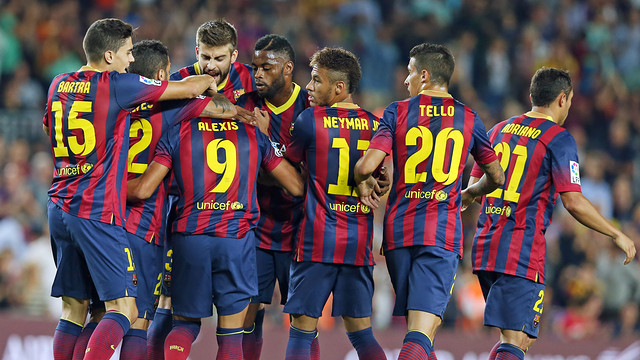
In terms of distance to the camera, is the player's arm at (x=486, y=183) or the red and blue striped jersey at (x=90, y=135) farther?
the player's arm at (x=486, y=183)

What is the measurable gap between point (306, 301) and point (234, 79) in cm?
192

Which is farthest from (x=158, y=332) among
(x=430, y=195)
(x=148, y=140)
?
(x=430, y=195)

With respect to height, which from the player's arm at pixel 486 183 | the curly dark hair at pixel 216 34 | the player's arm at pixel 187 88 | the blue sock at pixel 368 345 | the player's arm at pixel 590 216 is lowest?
the blue sock at pixel 368 345

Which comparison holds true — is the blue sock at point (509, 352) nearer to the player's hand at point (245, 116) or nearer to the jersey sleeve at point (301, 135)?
the jersey sleeve at point (301, 135)

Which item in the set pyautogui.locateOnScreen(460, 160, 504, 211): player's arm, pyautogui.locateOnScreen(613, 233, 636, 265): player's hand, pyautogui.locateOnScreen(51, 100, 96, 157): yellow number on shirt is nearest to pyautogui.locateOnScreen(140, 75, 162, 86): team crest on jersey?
pyautogui.locateOnScreen(51, 100, 96, 157): yellow number on shirt

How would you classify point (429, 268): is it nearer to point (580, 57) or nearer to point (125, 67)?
point (125, 67)

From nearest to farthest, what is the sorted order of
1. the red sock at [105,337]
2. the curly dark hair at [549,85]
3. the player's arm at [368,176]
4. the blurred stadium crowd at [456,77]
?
the red sock at [105,337]
the player's arm at [368,176]
the curly dark hair at [549,85]
the blurred stadium crowd at [456,77]

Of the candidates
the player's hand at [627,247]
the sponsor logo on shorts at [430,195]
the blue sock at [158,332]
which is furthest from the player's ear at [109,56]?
the player's hand at [627,247]

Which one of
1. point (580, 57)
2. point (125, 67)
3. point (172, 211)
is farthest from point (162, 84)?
point (580, 57)

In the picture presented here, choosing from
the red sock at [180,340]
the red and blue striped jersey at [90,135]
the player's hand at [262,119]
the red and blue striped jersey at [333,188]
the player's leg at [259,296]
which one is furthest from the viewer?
the player's leg at [259,296]

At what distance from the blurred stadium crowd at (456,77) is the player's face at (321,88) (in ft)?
16.6

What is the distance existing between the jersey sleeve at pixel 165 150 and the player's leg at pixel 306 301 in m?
1.20

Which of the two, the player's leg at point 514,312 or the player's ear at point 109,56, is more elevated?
the player's ear at point 109,56

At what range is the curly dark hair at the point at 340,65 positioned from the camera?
636 cm
